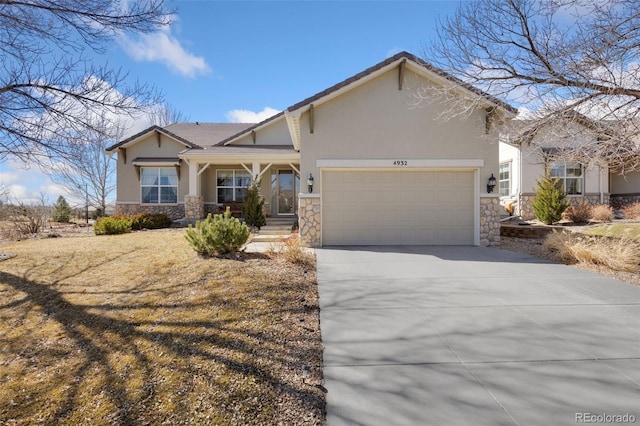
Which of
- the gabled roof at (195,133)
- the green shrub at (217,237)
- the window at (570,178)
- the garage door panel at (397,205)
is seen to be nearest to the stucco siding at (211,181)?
the gabled roof at (195,133)

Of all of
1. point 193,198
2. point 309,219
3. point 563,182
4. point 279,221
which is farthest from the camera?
point 563,182

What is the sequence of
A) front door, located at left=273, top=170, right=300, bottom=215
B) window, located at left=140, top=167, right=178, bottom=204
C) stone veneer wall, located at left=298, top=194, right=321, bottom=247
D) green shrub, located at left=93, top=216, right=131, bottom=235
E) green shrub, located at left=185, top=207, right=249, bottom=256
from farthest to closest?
window, located at left=140, top=167, right=178, bottom=204, front door, located at left=273, top=170, right=300, bottom=215, green shrub, located at left=93, top=216, right=131, bottom=235, stone veneer wall, located at left=298, top=194, right=321, bottom=247, green shrub, located at left=185, top=207, right=249, bottom=256

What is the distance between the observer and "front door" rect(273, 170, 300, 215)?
55.3ft

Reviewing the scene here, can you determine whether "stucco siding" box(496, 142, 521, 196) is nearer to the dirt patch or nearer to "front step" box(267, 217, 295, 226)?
the dirt patch

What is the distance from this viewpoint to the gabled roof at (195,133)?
1730 cm

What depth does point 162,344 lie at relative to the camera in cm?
387

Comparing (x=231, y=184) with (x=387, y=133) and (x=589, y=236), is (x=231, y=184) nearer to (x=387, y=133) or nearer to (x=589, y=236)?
(x=387, y=133)

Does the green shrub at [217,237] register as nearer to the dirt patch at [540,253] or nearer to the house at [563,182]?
the dirt patch at [540,253]

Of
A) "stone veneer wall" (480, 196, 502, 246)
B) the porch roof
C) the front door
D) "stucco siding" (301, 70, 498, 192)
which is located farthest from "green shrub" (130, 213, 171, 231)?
"stone veneer wall" (480, 196, 502, 246)

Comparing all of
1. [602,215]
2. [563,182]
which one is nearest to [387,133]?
[602,215]

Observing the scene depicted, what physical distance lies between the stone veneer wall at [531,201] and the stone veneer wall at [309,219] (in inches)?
460

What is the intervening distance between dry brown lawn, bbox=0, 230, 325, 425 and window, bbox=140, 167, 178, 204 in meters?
10.6

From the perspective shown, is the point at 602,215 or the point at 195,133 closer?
the point at 602,215

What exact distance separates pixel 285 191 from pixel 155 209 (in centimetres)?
712
